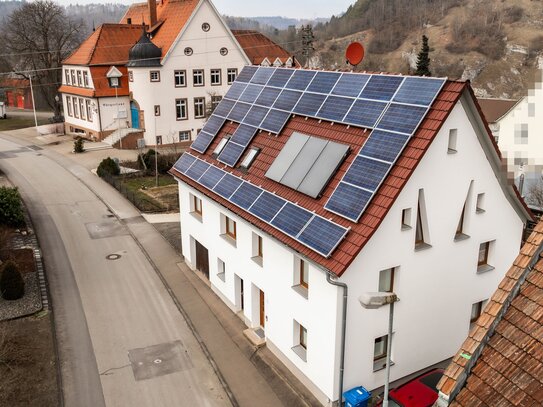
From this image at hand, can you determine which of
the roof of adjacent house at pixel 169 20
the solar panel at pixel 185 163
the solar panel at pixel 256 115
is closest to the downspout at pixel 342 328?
the solar panel at pixel 256 115

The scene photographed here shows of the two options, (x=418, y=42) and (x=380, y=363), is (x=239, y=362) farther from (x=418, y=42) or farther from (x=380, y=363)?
(x=418, y=42)

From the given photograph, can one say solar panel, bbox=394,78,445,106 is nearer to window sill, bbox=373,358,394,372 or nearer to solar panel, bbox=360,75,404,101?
solar panel, bbox=360,75,404,101

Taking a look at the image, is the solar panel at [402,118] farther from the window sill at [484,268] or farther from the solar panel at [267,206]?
the window sill at [484,268]

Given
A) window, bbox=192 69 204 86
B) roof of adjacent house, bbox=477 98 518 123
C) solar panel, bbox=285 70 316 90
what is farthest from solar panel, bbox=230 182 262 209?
window, bbox=192 69 204 86

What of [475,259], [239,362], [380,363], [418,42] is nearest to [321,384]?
[380,363]

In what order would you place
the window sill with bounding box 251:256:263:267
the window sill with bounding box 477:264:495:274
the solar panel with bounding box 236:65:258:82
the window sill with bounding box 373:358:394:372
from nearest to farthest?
the window sill with bounding box 373:358:394:372, the window sill with bounding box 477:264:495:274, the window sill with bounding box 251:256:263:267, the solar panel with bounding box 236:65:258:82

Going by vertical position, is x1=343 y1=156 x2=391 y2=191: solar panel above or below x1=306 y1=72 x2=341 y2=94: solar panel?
below

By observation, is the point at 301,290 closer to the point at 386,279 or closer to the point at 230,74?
the point at 386,279

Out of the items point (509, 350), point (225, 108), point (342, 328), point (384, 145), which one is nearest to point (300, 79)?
point (225, 108)
